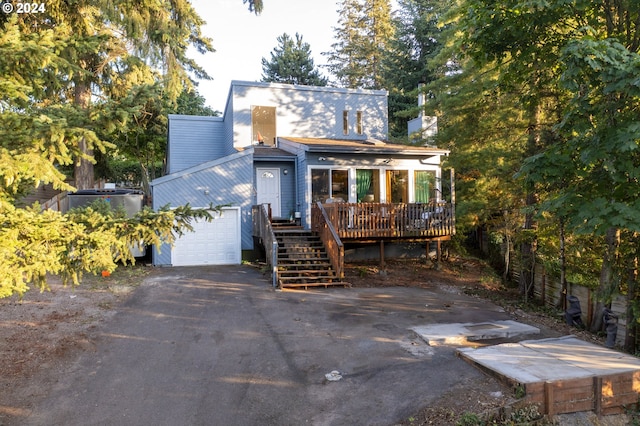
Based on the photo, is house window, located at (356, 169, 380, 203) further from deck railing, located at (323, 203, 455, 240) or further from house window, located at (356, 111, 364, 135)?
house window, located at (356, 111, 364, 135)

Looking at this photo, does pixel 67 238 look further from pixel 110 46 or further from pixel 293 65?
pixel 293 65

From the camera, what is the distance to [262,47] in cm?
3488

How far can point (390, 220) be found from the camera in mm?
12508

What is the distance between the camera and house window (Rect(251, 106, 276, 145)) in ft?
56.2

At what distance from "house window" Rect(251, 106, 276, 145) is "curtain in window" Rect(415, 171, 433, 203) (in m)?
6.52

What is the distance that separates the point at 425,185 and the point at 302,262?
6050mm

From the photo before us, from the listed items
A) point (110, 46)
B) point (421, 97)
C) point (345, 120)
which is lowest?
point (345, 120)

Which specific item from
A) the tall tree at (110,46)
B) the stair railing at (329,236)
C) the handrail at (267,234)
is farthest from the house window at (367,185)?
the tall tree at (110,46)

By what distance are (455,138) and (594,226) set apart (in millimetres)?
7049

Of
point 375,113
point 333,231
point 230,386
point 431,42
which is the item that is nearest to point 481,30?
point 333,231

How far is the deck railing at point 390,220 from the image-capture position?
39.7ft

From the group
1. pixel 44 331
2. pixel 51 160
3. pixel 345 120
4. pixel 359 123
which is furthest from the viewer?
pixel 359 123

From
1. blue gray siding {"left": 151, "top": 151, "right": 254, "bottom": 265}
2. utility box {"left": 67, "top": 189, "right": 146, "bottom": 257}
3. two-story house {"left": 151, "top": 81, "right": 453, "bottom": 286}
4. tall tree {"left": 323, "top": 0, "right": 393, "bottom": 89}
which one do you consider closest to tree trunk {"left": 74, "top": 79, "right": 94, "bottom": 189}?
two-story house {"left": 151, "top": 81, "right": 453, "bottom": 286}

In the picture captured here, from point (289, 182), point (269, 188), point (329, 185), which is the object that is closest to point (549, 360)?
point (329, 185)
